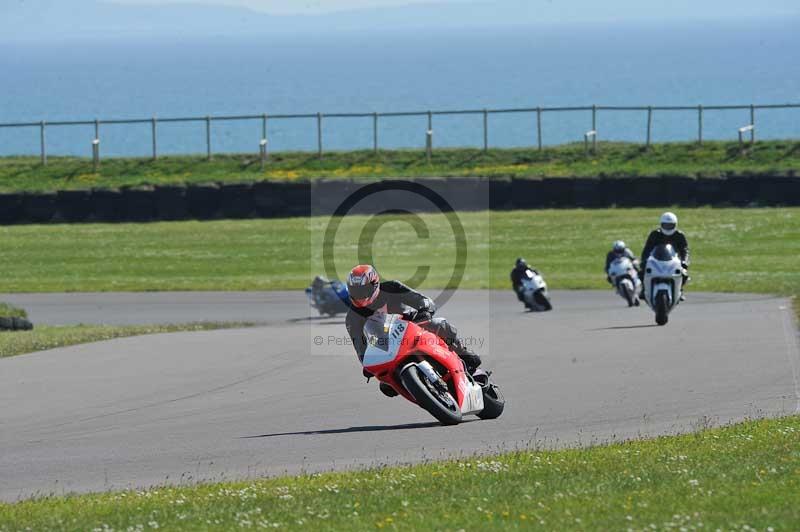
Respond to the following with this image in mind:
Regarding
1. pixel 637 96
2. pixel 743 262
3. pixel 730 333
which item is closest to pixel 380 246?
pixel 743 262

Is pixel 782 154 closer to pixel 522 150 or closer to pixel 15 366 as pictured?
pixel 522 150

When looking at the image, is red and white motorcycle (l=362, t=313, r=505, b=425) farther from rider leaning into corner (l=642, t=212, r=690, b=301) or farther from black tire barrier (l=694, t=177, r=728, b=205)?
black tire barrier (l=694, t=177, r=728, b=205)

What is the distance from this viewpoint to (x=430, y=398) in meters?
11.9

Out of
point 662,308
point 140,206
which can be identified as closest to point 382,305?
point 662,308

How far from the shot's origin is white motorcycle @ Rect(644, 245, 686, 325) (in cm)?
2003

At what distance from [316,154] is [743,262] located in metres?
16.5

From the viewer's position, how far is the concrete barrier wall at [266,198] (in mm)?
36812

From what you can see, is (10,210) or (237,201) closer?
(10,210)

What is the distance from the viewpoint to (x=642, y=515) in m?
8.35

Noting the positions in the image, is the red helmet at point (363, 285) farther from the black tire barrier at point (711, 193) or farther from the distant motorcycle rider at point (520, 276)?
the black tire barrier at point (711, 193)

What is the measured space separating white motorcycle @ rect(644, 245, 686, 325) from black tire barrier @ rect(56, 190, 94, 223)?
66.0ft

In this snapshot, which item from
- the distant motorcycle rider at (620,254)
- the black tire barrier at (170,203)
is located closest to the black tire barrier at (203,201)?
the black tire barrier at (170,203)

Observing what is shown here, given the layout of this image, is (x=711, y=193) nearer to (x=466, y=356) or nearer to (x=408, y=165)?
(x=408, y=165)

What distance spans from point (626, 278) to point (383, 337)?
41.2ft
